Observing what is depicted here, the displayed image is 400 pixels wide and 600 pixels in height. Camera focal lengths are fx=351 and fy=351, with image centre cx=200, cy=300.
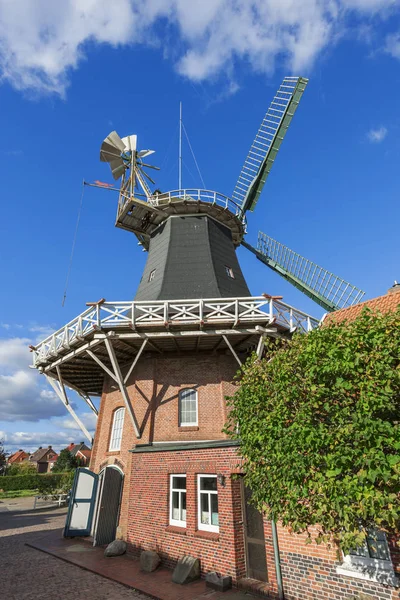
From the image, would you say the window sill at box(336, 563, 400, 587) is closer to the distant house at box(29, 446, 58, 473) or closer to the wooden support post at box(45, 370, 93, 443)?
the wooden support post at box(45, 370, 93, 443)

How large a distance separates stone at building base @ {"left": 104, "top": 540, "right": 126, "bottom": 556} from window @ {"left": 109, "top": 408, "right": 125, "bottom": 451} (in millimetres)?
3567

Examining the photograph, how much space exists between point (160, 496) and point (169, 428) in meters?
2.69

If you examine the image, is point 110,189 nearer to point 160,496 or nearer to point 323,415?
point 160,496

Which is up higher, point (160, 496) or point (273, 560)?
point (160, 496)

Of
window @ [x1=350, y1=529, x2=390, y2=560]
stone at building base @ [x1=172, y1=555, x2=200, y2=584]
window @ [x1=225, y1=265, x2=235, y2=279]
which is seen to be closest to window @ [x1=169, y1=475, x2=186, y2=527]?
stone at building base @ [x1=172, y1=555, x2=200, y2=584]

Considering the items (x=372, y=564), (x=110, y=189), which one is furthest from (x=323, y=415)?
(x=110, y=189)

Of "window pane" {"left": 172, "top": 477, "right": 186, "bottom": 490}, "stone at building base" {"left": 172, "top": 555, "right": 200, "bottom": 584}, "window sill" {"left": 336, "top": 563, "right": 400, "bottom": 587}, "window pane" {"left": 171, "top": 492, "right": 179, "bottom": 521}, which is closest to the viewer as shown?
"window sill" {"left": 336, "top": 563, "right": 400, "bottom": 587}

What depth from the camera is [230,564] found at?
8.16 m

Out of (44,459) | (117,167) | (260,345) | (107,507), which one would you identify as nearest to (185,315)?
(260,345)

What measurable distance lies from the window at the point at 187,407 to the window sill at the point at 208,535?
4.20 m

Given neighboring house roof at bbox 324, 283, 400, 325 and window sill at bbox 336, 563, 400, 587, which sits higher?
neighboring house roof at bbox 324, 283, 400, 325

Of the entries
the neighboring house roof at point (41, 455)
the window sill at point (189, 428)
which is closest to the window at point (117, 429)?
the window sill at point (189, 428)

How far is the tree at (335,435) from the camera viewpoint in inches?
182

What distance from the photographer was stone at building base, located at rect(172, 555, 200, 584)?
27.4 ft
